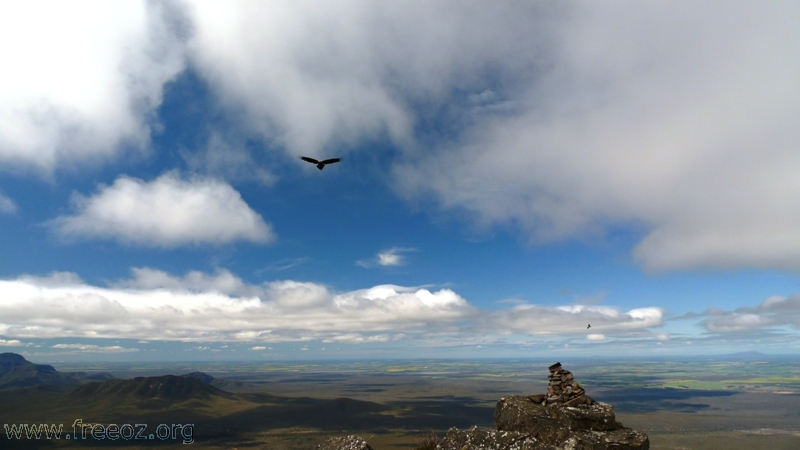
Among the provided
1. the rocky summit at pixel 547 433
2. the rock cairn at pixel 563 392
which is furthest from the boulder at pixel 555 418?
the rock cairn at pixel 563 392

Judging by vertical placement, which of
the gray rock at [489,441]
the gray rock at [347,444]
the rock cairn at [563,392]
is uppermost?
the rock cairn at [563,392]

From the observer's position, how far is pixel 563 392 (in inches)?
826

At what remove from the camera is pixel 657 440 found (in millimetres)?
126125

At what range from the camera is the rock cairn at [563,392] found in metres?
20.2

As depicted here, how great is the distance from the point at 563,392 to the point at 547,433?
4.47m

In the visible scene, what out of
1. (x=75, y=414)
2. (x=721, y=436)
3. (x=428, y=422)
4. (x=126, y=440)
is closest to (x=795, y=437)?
(x=721, y=436)

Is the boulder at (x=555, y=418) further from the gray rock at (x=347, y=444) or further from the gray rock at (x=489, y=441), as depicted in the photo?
the gray rock at (x=347, y=444)

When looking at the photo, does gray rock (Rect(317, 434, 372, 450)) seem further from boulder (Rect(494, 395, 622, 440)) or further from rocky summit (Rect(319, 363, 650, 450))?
boulder (Rect(494, 395, 622, 440))


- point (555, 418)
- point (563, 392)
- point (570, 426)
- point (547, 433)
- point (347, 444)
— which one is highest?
point (563, 392)

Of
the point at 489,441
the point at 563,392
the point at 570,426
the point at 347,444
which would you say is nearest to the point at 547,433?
the point at 570,426

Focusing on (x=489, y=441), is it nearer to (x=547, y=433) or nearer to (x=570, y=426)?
(x=547, y=433)

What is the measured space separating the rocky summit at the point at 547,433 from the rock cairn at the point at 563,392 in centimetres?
7

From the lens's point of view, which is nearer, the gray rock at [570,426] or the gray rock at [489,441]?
Answer: the gray rock at [489,441]

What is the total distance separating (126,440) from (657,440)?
17971 cm
